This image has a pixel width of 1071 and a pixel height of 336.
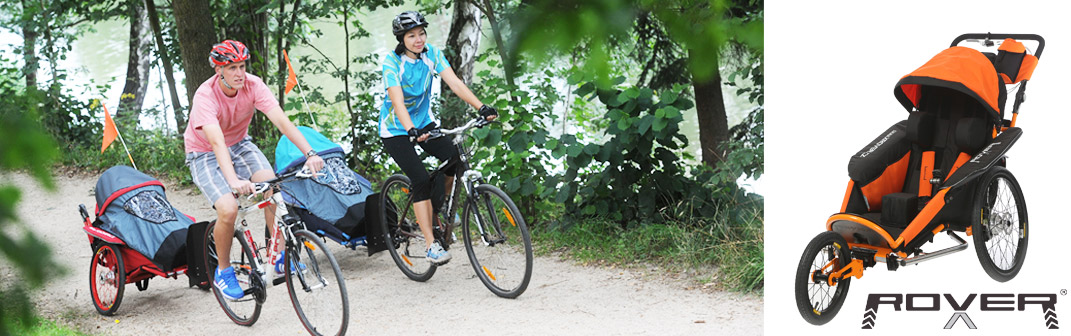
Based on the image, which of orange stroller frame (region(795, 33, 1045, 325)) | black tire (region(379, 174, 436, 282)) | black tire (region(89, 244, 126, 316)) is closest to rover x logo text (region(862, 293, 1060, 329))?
orange stroller frame (region(795, 33, 1045, 325))

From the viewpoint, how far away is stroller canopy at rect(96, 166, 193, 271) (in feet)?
17.8

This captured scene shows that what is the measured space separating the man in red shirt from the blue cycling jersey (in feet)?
1.95

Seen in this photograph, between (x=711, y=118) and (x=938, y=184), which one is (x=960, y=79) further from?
(x=711, y=118)

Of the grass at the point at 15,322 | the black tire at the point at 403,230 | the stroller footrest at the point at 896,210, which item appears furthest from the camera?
the black tire at the point at 403,230

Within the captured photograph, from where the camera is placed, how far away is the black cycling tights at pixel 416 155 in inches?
211

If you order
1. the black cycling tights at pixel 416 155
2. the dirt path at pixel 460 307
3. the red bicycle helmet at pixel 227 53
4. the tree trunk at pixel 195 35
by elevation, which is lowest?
the dirt path at pixel 460 307

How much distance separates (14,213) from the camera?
2.39 meters

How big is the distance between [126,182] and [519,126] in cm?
251

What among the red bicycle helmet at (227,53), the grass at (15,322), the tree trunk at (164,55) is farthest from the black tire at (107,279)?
the tree trunk at (164,55)

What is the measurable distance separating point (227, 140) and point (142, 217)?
873 millimetres

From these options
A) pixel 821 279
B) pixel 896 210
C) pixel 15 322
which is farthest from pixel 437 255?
pixel 15 322

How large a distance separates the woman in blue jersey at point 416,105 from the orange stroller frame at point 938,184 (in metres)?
1.91

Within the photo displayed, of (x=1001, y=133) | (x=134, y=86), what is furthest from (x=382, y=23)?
(x=1001, y=133)

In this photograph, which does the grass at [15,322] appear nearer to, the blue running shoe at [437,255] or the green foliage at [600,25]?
the green foliage at [600,25]
